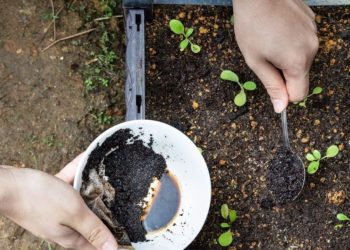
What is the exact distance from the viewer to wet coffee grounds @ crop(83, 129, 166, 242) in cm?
142

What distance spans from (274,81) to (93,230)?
1.72 feet

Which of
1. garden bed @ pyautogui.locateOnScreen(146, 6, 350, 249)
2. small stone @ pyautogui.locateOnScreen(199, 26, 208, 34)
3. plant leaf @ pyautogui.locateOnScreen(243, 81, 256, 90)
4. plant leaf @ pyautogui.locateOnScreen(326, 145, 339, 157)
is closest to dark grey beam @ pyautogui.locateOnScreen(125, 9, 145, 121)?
garden bed @ pyautogui.locateOnScreen(146, 6, 350, 249)

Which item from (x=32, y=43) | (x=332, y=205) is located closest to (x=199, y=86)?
(x=332, y=205)

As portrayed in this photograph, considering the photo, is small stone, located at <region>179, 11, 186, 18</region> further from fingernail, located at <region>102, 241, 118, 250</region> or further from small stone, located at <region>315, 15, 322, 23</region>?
fingernail, located at <region>102, 241, 118, 250</region>

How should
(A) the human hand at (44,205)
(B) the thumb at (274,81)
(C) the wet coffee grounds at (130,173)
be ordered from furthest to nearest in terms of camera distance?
(C) the wet coffee grounds at (130,173) → (B) the thumb at (274,81) → (A) the human hand at (44,205)

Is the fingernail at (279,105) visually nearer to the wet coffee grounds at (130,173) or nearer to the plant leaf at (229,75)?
the plant leaf at (229,75)

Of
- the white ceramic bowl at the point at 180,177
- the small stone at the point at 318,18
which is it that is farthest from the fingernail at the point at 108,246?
the small stone at the point at 318,18

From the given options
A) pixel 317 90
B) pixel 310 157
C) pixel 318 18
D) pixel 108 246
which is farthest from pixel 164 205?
pixel 318 18

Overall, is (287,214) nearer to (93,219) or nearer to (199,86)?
(199,86)

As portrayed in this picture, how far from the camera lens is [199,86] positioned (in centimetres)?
150

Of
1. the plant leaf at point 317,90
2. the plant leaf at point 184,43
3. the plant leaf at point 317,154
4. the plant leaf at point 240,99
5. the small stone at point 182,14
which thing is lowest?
the plant leaf at point 317,154

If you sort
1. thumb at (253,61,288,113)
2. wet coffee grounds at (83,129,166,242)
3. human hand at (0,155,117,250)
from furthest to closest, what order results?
wet coffee grounds at (83,129,166,242) < thumb at (253,61,288,113) < human hand at (0,155,117,250)

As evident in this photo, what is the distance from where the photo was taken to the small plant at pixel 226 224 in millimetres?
1447

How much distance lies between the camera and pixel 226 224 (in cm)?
146
